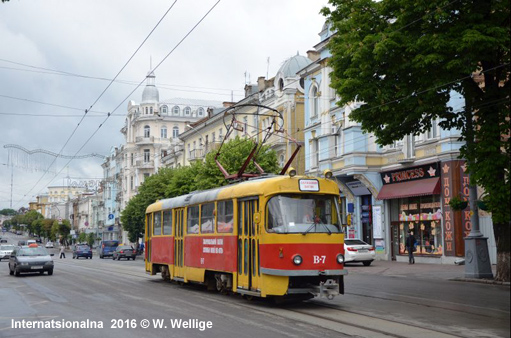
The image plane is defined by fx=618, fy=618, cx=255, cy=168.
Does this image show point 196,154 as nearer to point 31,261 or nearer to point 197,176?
point 197,176

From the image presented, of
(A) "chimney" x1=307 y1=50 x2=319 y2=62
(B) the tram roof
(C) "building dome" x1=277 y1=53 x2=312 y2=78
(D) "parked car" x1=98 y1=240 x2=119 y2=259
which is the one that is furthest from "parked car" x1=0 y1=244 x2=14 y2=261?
(B) the tram roof

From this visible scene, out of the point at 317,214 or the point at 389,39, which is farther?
the point at 389,39

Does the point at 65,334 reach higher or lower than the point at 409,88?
lower

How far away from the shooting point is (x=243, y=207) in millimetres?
14859

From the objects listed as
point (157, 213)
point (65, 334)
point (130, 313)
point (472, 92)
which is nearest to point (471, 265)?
point (472, 92)

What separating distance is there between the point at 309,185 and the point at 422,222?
21.5m

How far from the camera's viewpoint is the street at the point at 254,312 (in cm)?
1017

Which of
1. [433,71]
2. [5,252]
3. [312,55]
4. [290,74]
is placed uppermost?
[312,55]

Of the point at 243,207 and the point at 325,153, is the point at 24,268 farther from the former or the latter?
the point at 325,153

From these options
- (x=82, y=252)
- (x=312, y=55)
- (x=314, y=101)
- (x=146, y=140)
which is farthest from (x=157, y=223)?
(x=146, y=140)

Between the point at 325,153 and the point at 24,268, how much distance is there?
68.8 ft

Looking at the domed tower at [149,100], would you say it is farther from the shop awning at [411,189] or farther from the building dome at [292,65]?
the shop awning at [411,189]

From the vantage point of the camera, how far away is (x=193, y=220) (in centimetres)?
1847

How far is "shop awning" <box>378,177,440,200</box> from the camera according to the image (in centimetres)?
3158
